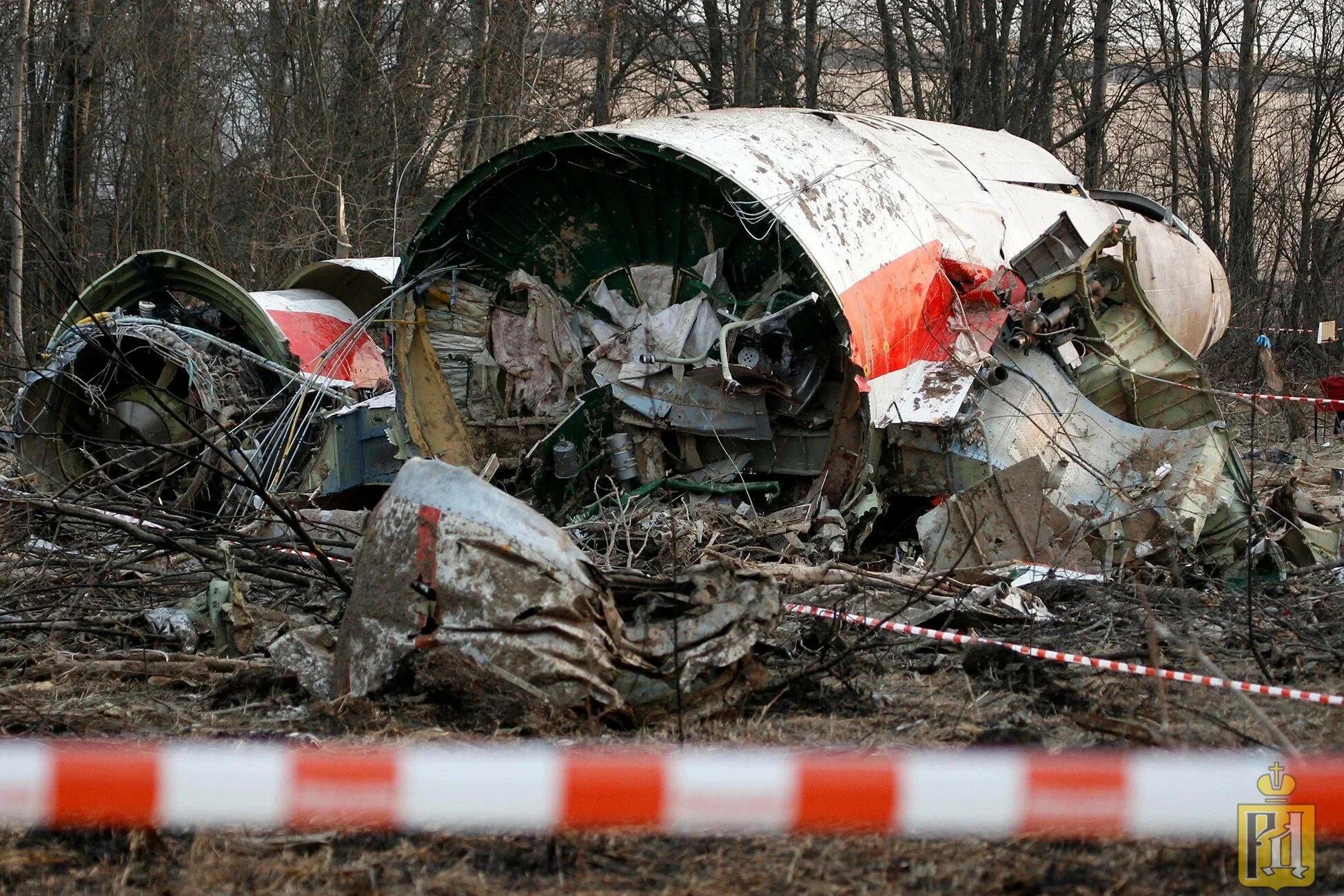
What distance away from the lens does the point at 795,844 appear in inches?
125

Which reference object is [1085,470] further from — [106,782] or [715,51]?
[715,51]

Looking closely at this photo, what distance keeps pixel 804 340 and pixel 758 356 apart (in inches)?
11.6

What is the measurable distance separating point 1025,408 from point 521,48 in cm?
1231

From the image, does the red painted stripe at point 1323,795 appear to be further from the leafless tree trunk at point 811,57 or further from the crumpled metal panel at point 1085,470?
the leafless tree trunk at point 811,57

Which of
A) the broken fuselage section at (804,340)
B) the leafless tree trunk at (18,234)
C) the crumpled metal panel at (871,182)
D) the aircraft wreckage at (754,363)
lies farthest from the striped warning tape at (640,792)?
the leafless tree trunk at (18,234)

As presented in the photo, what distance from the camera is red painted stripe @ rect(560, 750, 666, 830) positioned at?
2799mm

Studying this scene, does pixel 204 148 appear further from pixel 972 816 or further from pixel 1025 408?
pixel 972 816

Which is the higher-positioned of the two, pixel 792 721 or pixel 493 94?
pixel 493 94

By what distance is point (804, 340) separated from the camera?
25.8 ft

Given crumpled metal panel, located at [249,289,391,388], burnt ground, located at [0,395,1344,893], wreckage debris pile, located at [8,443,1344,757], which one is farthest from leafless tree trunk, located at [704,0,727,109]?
wreckage debris pile, located at [8,443,1344,757]

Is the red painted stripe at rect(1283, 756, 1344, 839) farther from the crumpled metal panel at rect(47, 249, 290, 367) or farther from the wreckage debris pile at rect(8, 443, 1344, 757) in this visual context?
the crumpled metal panel at rect(47, 249, 290, 367)

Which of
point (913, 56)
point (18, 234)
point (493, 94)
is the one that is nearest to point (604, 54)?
point (493, 94)

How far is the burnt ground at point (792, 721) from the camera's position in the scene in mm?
3020

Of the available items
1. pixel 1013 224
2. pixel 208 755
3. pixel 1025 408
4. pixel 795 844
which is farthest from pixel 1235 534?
pixel 208 755
